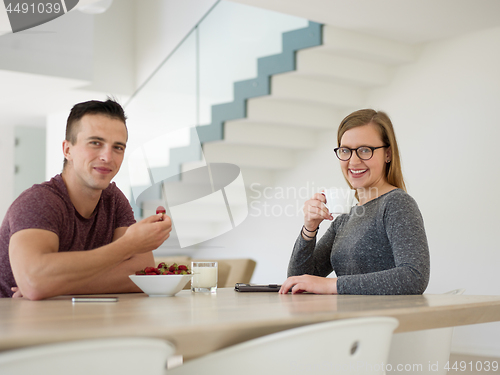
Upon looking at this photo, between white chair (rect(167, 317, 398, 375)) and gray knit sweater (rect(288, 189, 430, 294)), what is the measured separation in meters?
0.61

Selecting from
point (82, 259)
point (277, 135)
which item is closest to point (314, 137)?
point (277, 135)

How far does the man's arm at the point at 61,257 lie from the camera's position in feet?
4.72

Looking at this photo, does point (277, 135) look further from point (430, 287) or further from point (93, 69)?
point (93, 69)

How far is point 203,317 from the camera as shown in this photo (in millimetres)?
979

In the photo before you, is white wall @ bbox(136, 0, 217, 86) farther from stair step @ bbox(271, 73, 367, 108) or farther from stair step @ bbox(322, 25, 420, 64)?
stair step @ bbox(322, 25, 420, 64)

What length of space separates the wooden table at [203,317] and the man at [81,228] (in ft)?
0.57

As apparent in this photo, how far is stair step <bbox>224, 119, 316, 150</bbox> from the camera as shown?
4.70 metres

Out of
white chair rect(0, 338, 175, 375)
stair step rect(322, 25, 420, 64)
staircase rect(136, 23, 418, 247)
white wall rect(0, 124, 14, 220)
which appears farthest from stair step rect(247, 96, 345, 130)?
white wall rect(0, 124, 14, 220)

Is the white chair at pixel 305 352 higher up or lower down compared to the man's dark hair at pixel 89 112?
lower down

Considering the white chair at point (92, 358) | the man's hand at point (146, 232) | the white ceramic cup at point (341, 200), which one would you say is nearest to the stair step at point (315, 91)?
the white ceramic cup at point (341, 200)

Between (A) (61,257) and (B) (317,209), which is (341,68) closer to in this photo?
(B) (317,209)

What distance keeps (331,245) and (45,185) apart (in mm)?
1028

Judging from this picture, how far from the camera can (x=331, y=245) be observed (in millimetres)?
2045

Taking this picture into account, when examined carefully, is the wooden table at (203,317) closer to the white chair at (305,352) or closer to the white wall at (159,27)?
the white chair at (305,352)
